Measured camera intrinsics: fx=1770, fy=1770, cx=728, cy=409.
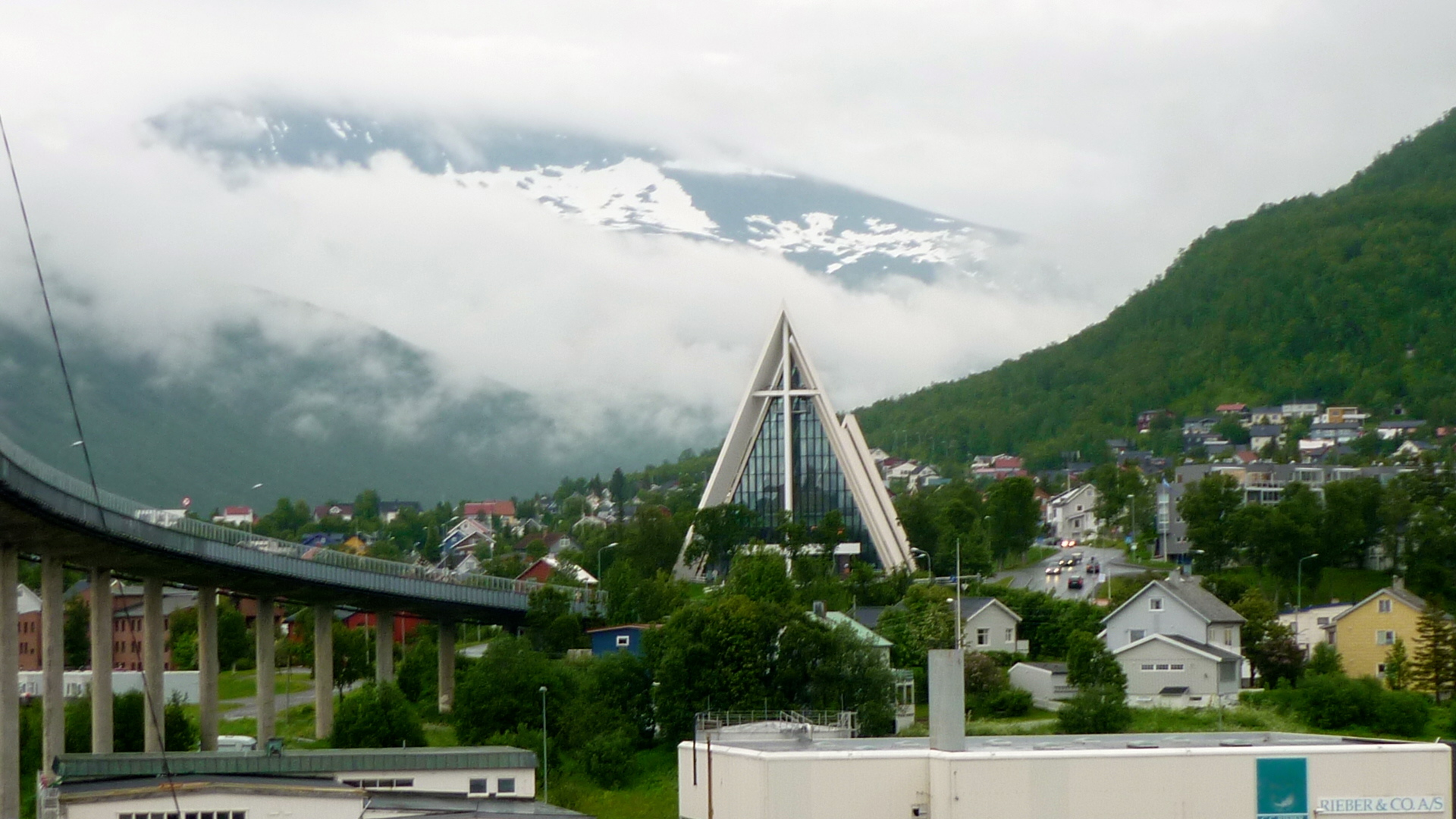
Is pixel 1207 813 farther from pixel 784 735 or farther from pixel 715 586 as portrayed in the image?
pixel 715 586

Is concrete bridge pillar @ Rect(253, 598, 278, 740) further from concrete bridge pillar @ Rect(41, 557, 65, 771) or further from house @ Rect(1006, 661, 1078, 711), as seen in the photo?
house @ Rect(1006, 661, 1078, 711)

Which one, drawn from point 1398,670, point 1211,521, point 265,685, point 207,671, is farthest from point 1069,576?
point 207,671

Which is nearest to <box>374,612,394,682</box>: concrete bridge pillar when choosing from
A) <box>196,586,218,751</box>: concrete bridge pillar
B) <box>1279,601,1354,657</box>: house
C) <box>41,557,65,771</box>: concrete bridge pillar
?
<box>196,586,218,751</box>: concrete bridge pillar

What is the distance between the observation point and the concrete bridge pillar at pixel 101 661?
34938mm

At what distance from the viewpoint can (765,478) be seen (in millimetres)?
69000

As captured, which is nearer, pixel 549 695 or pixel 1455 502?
pixel 549 695

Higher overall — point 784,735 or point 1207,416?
point 1207,416

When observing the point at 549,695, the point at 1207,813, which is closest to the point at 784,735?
the point at 1207,813

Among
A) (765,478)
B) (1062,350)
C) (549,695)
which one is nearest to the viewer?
(549,695)

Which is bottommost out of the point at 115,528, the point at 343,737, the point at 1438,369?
the point at 343,737

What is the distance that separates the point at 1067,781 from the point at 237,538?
23.7m

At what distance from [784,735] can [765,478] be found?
42128 mm

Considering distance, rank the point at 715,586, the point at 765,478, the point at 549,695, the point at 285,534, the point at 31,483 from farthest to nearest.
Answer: the point at 285,534 < the point at 765,478 < the point at 715,586 < the point at 549,695 < the point at 31,483

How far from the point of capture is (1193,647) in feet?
132
